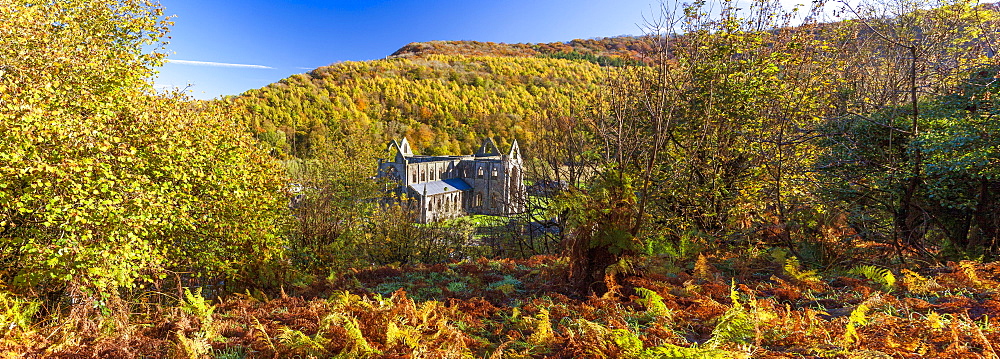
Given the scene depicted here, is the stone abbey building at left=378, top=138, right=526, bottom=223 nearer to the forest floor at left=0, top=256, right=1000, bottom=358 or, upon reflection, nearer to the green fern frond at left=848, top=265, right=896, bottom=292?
the forest floor at left=0, top=256, right=1000, bottom=358

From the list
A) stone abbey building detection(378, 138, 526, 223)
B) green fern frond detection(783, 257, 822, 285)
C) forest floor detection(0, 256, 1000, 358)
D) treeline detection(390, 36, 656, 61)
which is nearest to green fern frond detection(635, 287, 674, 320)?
forest floor detection(0, 256, 1000, 358)

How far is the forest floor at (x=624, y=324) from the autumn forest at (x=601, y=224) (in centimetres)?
3

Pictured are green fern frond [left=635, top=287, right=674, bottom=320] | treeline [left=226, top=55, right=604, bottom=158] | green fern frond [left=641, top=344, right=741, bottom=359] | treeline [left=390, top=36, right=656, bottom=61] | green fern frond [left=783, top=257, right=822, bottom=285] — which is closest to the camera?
green fern frond [left=641, top=344, right=741, bottom=359]

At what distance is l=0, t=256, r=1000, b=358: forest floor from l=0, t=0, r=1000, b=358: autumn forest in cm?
3

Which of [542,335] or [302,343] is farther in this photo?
[542,335]

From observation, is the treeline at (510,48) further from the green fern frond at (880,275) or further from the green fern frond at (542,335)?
the green fern frond at (542,335)

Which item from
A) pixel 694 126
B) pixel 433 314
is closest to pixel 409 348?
pixel 433 314

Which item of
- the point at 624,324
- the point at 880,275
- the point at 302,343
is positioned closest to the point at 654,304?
the point at 624,324

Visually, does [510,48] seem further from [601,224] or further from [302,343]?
[302,343]

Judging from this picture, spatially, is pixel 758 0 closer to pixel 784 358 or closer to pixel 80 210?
pixel 784 358

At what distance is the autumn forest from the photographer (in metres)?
4.40

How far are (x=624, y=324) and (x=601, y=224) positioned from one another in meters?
1.70

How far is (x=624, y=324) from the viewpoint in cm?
465

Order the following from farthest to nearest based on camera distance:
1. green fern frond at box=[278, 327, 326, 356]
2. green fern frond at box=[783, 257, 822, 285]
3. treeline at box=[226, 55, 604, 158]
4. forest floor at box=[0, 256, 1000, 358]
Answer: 1. treeline at box=[226, 55, 604, 158]
2. green fern frond at box=[783, 257, 822, 285]
3. green fern frond at box=[278, 327, 326, 356]
4. forest floor at box=[0, 256, 1000, 358]
